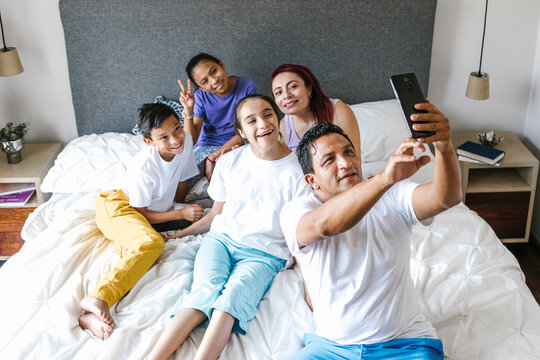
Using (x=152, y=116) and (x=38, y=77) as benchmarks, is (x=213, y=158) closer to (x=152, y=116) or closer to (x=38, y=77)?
(x=152, y=116)

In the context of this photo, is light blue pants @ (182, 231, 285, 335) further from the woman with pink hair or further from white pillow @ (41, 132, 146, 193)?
white pillow @ (41, 132, 146, 193)

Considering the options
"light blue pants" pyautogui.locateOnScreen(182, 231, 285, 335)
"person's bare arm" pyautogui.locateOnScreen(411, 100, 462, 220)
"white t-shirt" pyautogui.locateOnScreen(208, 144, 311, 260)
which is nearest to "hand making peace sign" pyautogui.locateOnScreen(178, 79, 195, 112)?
"white t-shirt" pyautogui.locateOnScreen(208, 144, 311, 260)

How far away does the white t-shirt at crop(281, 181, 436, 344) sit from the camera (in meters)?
1.39

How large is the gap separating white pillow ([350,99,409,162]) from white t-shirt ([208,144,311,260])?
83 centimetres

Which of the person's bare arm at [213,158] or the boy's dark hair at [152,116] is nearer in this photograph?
the boy's dark hair at [152,116]

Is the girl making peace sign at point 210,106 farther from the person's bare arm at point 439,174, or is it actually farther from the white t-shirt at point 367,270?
the person's bare arm at point 439,174

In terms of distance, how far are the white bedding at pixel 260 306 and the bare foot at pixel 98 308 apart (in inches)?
1.7

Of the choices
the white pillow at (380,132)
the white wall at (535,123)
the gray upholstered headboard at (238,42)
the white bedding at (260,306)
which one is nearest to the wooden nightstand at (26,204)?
the gray upholstered headboard at (238,42)

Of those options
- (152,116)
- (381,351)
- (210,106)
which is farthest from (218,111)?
(381,351)

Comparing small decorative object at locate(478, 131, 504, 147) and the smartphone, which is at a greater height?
the smartphone

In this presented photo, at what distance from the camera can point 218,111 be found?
8.79 feet

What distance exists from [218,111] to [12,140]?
1.11 meters

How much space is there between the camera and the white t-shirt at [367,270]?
4.56 feet

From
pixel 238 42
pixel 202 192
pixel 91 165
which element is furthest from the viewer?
pixel 238 42
